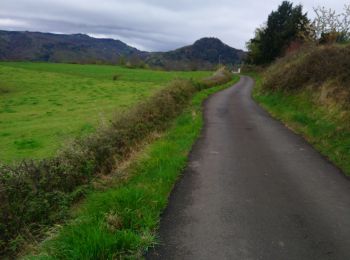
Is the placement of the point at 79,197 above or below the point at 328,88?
below

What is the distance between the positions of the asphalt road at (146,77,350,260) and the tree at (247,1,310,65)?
55.4 metres

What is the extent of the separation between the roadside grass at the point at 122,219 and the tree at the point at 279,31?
57.9 metres

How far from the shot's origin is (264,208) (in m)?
6.96

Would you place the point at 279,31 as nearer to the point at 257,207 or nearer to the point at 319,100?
the point at 319,100

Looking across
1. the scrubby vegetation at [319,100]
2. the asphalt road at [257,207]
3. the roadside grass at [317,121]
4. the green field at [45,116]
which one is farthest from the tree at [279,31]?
the asphalt road at [257,207]

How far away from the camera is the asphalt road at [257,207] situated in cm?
545

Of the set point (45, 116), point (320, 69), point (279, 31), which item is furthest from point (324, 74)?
point (279, 31)

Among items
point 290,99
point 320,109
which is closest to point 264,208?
point 320,109

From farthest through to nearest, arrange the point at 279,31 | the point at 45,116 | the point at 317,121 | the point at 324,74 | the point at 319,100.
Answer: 1. the point at 279,31
2. the point at 45,116
3. the point at 324,74
4. the point at 319,100
5. the point at 317,121

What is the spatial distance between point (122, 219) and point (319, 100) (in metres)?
14.4

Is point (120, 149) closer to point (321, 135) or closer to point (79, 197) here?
point (79, 197)

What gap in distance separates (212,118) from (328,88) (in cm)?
608

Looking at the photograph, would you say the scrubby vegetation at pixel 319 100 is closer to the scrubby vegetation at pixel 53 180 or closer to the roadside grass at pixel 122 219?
the roadside grass at pixel 122 219

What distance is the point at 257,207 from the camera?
275 inches
